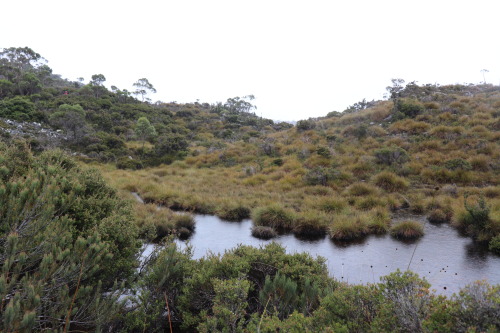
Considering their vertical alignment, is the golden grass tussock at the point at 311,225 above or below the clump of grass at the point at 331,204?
below

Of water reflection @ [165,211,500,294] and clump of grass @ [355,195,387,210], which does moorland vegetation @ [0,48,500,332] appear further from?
water reflection @ [165,211,500,294]

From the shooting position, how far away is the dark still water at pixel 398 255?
6559 millimetres

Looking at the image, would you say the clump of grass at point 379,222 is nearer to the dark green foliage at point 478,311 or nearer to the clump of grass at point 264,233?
the clump of grass at point 264,233

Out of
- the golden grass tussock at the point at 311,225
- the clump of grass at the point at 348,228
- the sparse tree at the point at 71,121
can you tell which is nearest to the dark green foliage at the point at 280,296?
the clump of grass at the point at 348,228

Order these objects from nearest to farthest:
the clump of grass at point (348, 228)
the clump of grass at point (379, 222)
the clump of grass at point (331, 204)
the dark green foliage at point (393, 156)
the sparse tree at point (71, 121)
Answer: the clump of grass at point (348, 228) → the clump of grass at point (379, 222) → the clump of grass at point (331, 204) → the dark green foliage at point (393, 156) → the sparse tree at point (71, 121)

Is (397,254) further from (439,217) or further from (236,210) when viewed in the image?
(236,210)

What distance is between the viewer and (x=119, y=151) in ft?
82.2

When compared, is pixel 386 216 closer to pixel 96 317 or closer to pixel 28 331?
pixel 96 317

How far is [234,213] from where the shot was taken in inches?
482

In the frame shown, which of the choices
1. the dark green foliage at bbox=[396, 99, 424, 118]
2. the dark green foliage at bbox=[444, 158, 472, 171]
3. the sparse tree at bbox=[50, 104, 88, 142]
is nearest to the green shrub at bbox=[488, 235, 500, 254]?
the dark green foliage at bbox=[444, 158, 472, 171]

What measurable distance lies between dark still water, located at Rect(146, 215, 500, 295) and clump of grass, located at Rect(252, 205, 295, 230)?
66 cm

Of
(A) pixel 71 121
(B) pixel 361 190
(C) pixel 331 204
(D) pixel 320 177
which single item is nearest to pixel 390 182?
(B) pixel 361 190

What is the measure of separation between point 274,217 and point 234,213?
216 centimetres

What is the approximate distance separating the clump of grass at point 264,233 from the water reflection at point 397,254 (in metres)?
0.23
